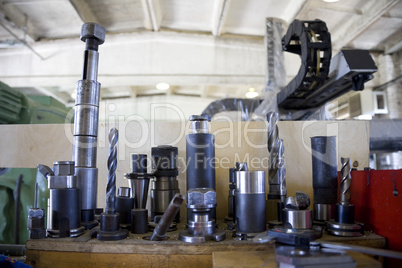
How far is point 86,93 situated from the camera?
72 centimetres

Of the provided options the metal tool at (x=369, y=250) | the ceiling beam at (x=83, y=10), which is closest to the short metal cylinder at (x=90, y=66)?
the metal tool at (x=369, y=250)

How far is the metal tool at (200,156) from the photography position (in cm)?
74

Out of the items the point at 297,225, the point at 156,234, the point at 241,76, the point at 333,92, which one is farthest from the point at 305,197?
the point at 241,76

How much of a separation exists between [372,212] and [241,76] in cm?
302

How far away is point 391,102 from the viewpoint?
12.3 ft

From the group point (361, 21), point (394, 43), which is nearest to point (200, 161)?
point (361, 21)

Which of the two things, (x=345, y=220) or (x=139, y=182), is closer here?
(x=345, y=220)

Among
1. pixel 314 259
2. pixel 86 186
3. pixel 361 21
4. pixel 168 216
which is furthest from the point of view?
pixel 361 21

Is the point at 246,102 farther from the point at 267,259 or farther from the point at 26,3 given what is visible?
the point at 26,3

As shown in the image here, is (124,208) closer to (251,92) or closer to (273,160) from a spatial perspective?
(273,160)

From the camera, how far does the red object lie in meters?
0.60

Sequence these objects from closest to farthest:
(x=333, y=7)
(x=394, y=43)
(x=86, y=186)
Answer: (x=86, y=186) → (x=333, y=7) → (x=394, y=43)

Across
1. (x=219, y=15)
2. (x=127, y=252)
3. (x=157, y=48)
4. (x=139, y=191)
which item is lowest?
(x=127, y=252)

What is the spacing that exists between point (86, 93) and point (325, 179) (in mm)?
616
